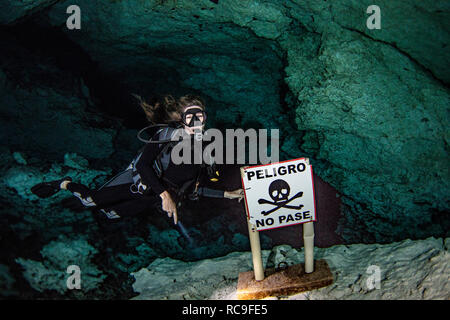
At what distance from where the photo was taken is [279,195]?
6.14 feet

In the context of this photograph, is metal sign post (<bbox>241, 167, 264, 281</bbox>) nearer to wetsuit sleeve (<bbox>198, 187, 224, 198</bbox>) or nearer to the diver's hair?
wetsuit sleeve (<bbox>198, 187, 224, 198</bbox>)

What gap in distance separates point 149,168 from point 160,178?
184 millimetres

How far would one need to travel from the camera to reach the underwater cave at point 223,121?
7.34 feet

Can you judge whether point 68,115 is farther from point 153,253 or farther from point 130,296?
point 130,296

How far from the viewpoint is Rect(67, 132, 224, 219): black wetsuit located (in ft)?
7.22

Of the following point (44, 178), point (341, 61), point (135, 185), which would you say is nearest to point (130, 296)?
point (135, 185)

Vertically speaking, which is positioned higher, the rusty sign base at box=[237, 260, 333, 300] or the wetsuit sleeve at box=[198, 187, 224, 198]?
the wetsuit sleeve at box=[198, 187, 224, 198]

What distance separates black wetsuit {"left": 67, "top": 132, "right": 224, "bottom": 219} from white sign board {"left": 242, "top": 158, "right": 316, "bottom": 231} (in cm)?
56

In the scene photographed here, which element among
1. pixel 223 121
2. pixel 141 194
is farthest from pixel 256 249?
pixel 223 121

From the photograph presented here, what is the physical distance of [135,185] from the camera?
95.0 inches

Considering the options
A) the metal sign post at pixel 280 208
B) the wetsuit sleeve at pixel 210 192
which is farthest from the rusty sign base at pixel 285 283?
the wetsuit sleeve at pixel 210 192

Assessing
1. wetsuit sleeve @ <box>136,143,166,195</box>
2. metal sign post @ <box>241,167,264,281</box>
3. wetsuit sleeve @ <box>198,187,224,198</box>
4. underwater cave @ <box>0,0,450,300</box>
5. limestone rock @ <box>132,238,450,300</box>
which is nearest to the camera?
limestone rock @ <box>132,238,450,300</box>

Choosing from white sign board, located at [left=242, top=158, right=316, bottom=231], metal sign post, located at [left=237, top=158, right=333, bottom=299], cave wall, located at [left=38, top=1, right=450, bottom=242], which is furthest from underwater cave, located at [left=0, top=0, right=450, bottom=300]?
white sign board, located at [left=242, top=158, right=316, bottom=231]

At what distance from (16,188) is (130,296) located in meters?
1.58
